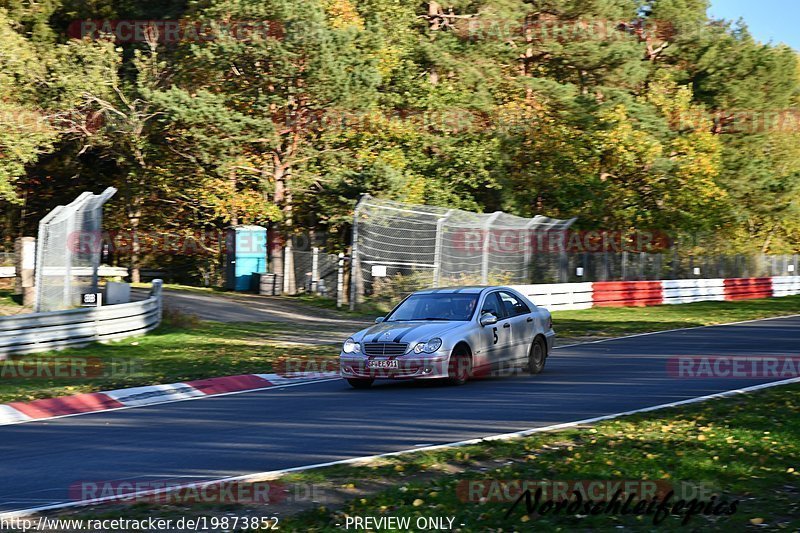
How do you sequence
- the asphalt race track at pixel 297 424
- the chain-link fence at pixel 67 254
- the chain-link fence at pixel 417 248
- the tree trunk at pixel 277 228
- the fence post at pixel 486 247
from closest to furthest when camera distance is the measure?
the asphalt race track at pixel 297 424 → the chain-link fence at pixel 67 254 → the chain-link fence at pixel 417 248 → the fence post at pixel 486 247 → the tree trunk at pixel 277 228

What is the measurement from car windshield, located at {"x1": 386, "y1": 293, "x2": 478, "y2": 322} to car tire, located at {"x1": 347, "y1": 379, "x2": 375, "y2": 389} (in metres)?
1.21

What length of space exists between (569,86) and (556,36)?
4.61 m

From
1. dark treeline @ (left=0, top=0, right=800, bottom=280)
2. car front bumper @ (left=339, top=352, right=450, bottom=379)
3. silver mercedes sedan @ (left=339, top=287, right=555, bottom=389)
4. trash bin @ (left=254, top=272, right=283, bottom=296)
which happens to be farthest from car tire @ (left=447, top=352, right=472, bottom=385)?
dark treeline @ (left=0, top=0, right=800, bottom=280)

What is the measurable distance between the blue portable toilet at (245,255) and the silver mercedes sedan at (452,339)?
2281 centimetres

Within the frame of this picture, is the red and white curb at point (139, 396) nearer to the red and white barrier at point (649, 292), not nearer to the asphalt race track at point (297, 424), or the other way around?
the asphalt race track at point (297, 424)

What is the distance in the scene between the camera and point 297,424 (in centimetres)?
1169

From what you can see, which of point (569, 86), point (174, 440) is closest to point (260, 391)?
point (174, 440)

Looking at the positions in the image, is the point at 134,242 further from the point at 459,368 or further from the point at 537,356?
the point at 459,368

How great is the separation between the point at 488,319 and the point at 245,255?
24.3 metres

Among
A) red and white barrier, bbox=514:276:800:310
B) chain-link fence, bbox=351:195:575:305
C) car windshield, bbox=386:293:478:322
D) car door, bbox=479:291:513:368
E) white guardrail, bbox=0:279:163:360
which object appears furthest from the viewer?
red and white barrier, bbox=514:276:800:310

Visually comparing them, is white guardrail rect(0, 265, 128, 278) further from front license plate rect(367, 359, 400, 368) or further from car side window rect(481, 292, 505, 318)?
car side window rect(481, 292, 505, 318)

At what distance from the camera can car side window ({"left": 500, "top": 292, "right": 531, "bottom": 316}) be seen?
55.1 feet

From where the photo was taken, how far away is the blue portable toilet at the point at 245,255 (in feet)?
128

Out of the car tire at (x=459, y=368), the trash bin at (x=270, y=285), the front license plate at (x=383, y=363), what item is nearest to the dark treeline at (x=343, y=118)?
the trash bin at (x=270, y=285)
